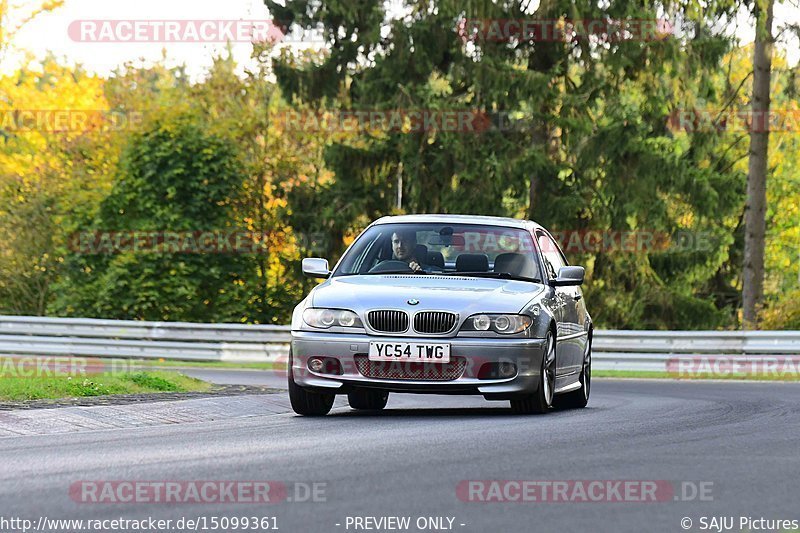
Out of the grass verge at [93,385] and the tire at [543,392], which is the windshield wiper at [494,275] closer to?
the tire at [543,392]

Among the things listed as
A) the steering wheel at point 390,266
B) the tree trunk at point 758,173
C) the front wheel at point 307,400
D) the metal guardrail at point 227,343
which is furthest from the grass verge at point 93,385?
the tree trunk at point 758,173

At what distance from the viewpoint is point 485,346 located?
12.2 meters

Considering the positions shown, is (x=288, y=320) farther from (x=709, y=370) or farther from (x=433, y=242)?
(x=433, y=242)

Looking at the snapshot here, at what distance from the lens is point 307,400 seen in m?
12.8

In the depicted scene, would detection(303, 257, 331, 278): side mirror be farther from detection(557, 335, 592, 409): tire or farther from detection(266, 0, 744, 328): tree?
detection(266, 0, 744, 328): tree

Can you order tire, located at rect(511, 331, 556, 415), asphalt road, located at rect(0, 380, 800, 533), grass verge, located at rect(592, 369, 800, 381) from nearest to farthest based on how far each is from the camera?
asphalt road, located at rect(0, 380, 800, 533)
tire, located at rect(511, 331, 556, 415)
grass verge, located at rect(592, 369, 800, 381)

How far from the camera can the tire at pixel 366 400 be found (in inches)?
549

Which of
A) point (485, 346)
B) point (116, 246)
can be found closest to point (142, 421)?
point (485, 346)

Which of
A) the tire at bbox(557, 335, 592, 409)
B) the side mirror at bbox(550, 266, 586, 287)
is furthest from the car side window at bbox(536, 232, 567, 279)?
the tire at bbox(557, 335, 592, 409)

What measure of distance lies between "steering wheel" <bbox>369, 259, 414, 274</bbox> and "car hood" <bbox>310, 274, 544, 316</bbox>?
27 cm

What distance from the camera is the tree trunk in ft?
106

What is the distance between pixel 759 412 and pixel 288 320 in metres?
27.0

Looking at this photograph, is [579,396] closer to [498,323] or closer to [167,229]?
[498,323]

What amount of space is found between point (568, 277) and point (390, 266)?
1.63 metres
